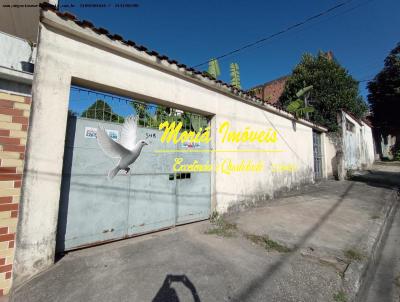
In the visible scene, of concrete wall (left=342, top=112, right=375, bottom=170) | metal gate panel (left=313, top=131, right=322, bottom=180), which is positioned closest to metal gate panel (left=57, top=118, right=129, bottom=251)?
metal gate panel (left=313, top=131, right=322, bottom=180)

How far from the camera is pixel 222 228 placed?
4.68 meters

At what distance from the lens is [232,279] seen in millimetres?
2768

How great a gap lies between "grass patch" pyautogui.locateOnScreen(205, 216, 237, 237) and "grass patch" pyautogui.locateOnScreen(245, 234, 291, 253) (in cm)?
38

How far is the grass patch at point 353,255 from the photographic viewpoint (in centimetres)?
335

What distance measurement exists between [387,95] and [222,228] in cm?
2569

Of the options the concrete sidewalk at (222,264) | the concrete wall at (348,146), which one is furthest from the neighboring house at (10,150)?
the concrete wall at (348,146)

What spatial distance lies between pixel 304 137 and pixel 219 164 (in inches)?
265

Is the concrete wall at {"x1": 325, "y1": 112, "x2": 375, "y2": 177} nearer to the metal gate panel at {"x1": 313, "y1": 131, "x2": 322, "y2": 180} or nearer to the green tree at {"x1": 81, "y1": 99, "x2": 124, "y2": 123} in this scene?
the metal gate panel at {"x1": 313, "y1": 131, "x2": 322, "y2": 180}

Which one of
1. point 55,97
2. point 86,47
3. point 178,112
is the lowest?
point 55,97

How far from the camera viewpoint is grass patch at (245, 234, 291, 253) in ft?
12.0

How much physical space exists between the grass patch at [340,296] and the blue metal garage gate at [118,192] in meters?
3.07

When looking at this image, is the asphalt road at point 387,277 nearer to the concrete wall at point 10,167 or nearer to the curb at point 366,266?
the curb at point 366,266

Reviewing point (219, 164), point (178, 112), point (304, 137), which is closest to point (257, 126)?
point (219, 164)

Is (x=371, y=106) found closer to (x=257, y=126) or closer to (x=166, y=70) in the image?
(x=257, y=126)
